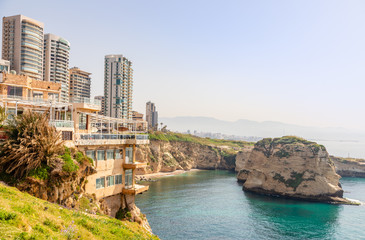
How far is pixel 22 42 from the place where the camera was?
287 feet

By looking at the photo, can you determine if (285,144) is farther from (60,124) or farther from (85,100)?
(60,124)

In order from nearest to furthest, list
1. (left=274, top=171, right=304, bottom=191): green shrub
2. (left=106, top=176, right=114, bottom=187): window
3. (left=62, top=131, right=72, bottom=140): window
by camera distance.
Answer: (left=62, top=131, right=72, bottom=140): window → (left=106, top=176, right=114, bottom=187): window → (left=274, top=171, right=304, bottom=191): green shrub

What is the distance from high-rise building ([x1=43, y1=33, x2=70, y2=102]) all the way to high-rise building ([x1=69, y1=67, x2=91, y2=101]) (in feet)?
71.4

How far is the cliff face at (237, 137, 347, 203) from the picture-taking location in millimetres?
72250

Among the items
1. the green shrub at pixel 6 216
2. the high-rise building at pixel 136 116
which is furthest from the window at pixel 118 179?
the high-rise building at pixel 136 116

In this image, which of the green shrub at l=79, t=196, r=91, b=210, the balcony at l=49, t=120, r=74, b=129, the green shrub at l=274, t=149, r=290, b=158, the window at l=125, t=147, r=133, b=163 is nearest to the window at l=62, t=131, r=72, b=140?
the balcony at l=49, t=120, r=74, b=129

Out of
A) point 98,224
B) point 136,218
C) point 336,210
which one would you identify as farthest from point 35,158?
point 336,210

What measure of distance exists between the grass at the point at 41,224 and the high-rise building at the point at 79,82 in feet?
423

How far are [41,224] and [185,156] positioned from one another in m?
123

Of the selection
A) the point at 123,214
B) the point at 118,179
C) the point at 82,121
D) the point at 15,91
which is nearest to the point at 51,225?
the point at 118,179

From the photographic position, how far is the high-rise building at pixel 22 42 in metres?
87.1

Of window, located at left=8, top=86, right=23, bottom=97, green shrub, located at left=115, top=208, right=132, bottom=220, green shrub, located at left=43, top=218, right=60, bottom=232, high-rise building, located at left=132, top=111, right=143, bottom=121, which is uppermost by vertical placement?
high-rise building, located at left=132, top=111, right=143, bottom=121

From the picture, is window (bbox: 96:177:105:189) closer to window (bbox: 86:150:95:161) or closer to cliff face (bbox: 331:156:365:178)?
window (bbox: 86:150:95:161)

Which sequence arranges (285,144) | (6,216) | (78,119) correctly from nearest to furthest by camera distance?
(6,216) → (78,119) → (285,144)
